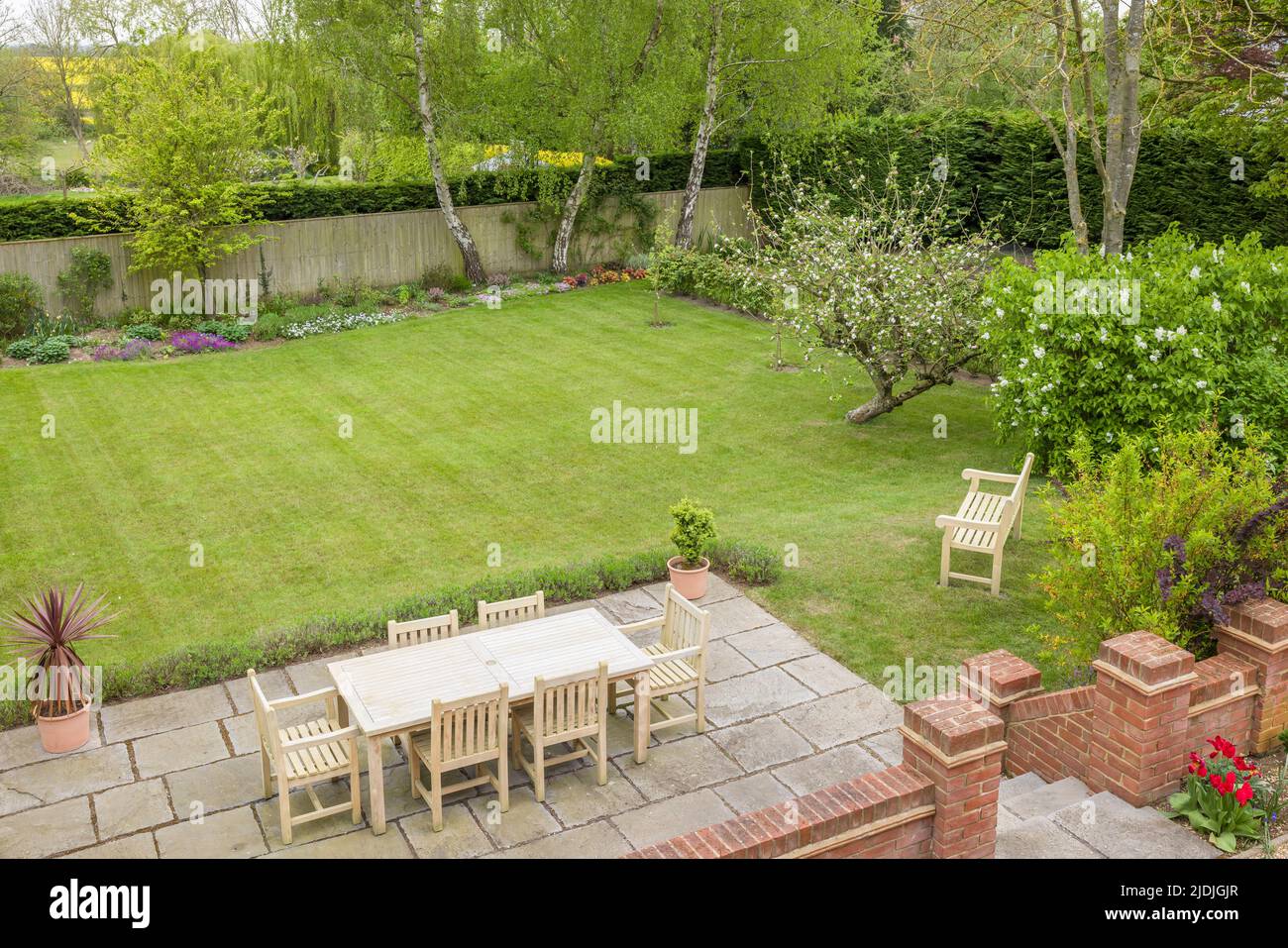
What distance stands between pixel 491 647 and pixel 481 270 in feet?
59.8

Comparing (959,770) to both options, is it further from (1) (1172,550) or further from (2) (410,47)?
(2) (410,47)

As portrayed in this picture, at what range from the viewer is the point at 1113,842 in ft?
19.9

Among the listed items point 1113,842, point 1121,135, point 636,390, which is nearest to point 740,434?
point 636,390

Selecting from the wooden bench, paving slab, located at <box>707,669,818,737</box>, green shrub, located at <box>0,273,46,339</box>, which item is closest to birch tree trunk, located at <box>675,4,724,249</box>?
green shrub, located at <box>0,273,46,339</box>

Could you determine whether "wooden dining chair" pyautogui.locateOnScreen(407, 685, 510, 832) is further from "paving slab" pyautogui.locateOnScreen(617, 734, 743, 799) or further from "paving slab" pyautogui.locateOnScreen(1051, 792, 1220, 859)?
"paving slab" pyautogui.locateOnScreen(1051, 792, 1220, 859)

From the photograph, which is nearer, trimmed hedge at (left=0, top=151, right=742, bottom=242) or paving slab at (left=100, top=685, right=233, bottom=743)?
paving slab at (left=100, top=685, right=233, bottom=743)

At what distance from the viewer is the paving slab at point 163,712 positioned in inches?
321

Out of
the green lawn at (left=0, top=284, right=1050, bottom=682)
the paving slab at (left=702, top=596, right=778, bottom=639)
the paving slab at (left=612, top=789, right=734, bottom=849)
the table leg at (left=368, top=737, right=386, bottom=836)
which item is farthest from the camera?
the green lawn at (left=0, top=284, right=1050, bottom=682)

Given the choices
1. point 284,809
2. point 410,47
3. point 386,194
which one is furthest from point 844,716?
point 386,194

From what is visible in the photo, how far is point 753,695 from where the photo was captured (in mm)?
8680

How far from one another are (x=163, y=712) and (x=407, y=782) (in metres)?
2.22

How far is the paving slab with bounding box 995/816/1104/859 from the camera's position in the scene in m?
5.93

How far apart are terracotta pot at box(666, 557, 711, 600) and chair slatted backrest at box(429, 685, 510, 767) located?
3.31 metres

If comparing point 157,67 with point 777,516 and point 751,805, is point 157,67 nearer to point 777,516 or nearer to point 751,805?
point 777,516
